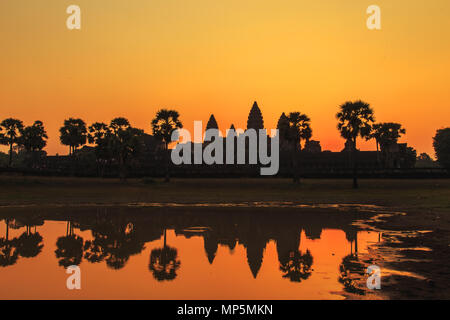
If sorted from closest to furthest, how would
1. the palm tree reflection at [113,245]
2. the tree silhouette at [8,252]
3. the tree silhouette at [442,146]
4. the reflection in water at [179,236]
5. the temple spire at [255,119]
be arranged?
1. the reflection in water at [179,236]
2. the tree silhouette at [8,252]
3. the palm tree reflection at [113,245]
4. the tree silhouette at [442,146]
5. the temple spire at [255,119]

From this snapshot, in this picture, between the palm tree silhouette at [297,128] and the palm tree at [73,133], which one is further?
the palm tree at [73,133]

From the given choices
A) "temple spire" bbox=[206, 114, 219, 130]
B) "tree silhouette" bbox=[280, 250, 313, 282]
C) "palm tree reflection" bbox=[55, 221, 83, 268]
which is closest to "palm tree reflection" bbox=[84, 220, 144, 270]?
"palm tree reflection" bbox=[55, 221, 83, 268]

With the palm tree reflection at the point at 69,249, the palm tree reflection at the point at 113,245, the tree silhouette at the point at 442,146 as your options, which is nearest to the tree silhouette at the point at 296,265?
the palm tree reflection at the point at 113,245

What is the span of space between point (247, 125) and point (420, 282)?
119025 millimetres

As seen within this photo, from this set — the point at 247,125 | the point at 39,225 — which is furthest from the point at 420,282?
the point at 247,125

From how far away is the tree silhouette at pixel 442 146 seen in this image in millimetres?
115062

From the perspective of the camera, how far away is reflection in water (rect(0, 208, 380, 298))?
1297 centimetres

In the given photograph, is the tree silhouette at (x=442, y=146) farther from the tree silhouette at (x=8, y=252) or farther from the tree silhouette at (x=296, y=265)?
the tree silhouette at (x=8, y=252)

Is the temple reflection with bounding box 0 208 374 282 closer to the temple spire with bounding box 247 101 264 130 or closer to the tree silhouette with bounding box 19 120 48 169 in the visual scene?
the tree silhouette with bounding box 19 120 48 169

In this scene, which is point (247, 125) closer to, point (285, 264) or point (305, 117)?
point (305, 117)

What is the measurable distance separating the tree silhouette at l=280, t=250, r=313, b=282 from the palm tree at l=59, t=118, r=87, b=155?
2945 inches

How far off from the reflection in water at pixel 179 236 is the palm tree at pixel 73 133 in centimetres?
5835

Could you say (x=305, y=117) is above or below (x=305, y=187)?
above

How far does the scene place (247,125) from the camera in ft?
423
